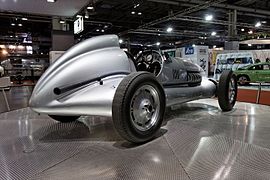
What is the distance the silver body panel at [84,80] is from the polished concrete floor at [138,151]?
1.35ft

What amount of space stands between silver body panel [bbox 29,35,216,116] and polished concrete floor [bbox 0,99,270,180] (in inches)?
16.2

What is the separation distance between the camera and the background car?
Answer: 38.6 ft

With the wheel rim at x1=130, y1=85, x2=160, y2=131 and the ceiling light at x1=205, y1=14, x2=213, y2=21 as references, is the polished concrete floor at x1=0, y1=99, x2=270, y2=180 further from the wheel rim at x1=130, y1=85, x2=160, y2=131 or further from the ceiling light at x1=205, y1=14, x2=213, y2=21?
the ceiling light at x1=205, y1=14, x2=213, y2=21

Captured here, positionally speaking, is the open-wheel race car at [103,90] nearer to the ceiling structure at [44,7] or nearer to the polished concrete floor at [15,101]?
the polished concrete floor at [15,101]

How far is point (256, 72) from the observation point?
12008mm

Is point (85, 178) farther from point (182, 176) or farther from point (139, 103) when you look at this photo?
point (139, 103)

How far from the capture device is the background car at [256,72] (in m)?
11.8

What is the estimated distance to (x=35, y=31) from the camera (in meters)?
20.6

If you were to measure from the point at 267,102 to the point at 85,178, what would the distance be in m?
5.52

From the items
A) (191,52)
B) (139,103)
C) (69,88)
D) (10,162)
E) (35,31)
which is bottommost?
(10,162)

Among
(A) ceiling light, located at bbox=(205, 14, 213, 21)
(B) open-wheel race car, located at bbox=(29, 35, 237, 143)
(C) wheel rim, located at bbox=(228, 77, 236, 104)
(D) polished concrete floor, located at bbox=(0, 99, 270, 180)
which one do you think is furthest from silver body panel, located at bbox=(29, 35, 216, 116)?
(A) ceiling light, located at bbox=(205, 14, 213, 21)

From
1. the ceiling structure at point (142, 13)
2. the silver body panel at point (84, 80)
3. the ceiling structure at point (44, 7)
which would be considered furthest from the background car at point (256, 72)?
the silver body panel at point (84, 80)

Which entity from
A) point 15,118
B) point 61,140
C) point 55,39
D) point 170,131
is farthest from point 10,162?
point 55,39

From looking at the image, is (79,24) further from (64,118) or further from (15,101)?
(64,118)
